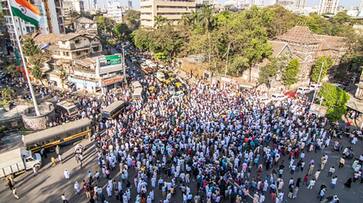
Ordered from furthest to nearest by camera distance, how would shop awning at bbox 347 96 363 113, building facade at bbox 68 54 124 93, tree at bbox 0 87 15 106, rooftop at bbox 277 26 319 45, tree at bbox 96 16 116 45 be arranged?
tree at bbox 96 16 116 45
rooftop at bbox 277 26 319 45
building facade at bbox 68 54 124 93
shop awning at bbox 347 96 363 113
tree at bbox 0 87 15 106

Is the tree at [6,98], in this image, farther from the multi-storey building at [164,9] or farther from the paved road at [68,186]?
the multi-storey building at [164,9]

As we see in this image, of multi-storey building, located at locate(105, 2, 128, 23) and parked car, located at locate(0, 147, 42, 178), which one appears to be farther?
multi-storey building, located at locate(105, 2, 128, 23)

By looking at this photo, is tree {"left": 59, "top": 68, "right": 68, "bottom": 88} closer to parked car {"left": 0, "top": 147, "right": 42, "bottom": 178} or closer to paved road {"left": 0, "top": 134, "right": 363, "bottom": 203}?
paved road {"left": 0, "top": 134, "right": 363, "bottom": 203}

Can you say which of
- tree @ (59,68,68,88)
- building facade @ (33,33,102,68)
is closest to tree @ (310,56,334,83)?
building facade @ (33,33,102,68)

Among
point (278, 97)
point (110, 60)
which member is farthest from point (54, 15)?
point (278, 97)

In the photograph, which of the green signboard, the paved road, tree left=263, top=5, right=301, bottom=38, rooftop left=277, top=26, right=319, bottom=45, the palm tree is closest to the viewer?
the paved road

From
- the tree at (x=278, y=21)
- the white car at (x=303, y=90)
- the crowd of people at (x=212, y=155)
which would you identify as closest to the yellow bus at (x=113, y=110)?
the crowd of people at (x=212, y=155)

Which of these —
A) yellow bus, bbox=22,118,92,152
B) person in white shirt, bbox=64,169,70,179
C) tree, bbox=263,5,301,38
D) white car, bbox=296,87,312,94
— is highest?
tree, bbox=263,5,301,38

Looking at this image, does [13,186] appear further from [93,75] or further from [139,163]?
[93,75]
